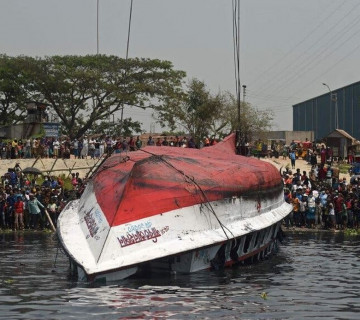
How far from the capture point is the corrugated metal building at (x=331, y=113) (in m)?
97.6

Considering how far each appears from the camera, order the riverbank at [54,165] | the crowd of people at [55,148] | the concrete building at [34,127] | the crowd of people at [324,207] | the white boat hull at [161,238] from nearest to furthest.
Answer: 1. the white boat hull at [161,238]
2. the crowd of people at [324,207]
3. the riverbank at [54,165]
4. the crowd of people at [55,148]
5. the concrete building at [34,127]

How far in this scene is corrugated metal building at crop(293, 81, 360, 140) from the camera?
320ft

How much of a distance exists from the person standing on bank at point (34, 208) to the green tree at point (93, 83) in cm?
3627

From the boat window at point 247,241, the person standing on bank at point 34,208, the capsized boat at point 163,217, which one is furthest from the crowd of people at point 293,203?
the boat window at point 247,241

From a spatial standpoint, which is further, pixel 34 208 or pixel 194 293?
pixel 34 208

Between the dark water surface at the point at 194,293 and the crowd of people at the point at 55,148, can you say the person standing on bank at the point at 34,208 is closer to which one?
the dark water surface at the point at 194,293

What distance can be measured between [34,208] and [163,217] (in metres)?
19.3

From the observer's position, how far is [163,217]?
77.2 feet

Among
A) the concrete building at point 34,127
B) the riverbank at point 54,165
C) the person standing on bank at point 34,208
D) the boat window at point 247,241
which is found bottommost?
the boat window at point 247,241

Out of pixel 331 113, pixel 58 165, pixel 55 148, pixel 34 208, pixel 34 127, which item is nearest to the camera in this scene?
pixel 34 208

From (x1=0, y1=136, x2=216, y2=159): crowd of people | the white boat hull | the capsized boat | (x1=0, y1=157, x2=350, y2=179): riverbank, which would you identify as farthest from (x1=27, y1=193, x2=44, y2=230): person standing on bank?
(x1=0, y1=136, x2=216, y2=159): crowd of people

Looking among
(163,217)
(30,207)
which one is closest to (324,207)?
(30,207)

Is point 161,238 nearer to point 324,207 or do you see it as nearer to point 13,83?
point 324,207

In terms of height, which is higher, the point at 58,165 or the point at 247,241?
the point at 58,165
